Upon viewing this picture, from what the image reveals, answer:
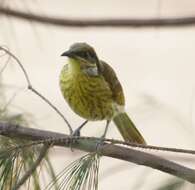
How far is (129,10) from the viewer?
3479mm

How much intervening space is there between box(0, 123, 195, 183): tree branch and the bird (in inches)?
18.5

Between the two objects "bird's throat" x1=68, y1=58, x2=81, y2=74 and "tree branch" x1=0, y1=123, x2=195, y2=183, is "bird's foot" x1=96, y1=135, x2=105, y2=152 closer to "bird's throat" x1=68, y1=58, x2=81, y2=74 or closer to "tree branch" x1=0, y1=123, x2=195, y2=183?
"tree branch" x1=0, y1=123, x2=195, y2=183

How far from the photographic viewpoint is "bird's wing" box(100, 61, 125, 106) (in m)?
1.56

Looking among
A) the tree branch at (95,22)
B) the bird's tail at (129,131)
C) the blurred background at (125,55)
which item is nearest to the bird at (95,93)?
the bird's tail at (129,131)

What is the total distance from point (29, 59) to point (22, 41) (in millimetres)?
133

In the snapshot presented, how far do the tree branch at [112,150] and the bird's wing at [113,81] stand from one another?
0.50 m

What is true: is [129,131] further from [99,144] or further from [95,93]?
[99,144]

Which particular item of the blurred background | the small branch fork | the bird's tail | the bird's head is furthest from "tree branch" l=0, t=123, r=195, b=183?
the blurred background

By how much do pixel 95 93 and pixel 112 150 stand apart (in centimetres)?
58

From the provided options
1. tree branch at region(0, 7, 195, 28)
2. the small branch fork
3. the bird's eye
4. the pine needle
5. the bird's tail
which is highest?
tree branch at region(0, 7, 195, 28)

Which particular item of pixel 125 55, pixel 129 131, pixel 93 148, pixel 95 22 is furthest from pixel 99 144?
pixel 125 55

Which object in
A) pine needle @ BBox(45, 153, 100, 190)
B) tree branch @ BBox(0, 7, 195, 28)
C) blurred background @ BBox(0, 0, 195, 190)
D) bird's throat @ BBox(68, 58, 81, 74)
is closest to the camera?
pine needle @ BBox(45, 153, 100, 190)

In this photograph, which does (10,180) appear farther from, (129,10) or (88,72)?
(129,10)

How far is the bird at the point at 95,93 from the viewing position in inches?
60.7
